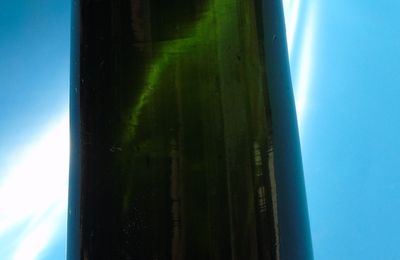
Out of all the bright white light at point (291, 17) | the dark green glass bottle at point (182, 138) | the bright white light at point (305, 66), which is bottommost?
the dark green glass bottle at point (182, 138)

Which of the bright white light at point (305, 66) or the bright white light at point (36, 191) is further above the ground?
the bright white light at point (305, 66)

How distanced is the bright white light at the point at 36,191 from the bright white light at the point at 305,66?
9.2 inches

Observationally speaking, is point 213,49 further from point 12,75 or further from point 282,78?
point 12,75

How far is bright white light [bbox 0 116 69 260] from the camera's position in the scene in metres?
0.49

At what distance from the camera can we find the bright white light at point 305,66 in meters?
0.48

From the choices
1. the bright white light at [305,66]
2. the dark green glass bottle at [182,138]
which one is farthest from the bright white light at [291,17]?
the dark green glass bottle at [182,138]

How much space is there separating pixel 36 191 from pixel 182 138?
27 cm

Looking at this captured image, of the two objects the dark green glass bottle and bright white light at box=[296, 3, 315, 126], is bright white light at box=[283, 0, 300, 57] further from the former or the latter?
the dark green glass bottle

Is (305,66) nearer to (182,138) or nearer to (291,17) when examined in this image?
(291,17)

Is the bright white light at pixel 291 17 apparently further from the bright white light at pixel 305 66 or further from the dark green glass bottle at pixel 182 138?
the dark green glass bottle at pixel 182 138

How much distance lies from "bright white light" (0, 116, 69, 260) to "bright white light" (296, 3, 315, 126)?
0.23 metres

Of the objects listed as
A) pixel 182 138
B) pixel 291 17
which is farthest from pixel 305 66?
pixel 182 138

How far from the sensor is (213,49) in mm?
291

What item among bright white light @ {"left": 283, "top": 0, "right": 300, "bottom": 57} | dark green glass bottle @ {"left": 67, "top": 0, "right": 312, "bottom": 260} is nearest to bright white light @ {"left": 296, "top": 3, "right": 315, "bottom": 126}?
bright white light @ {"left": 283, "top": 0, "right": 300, "bottom": 57}
